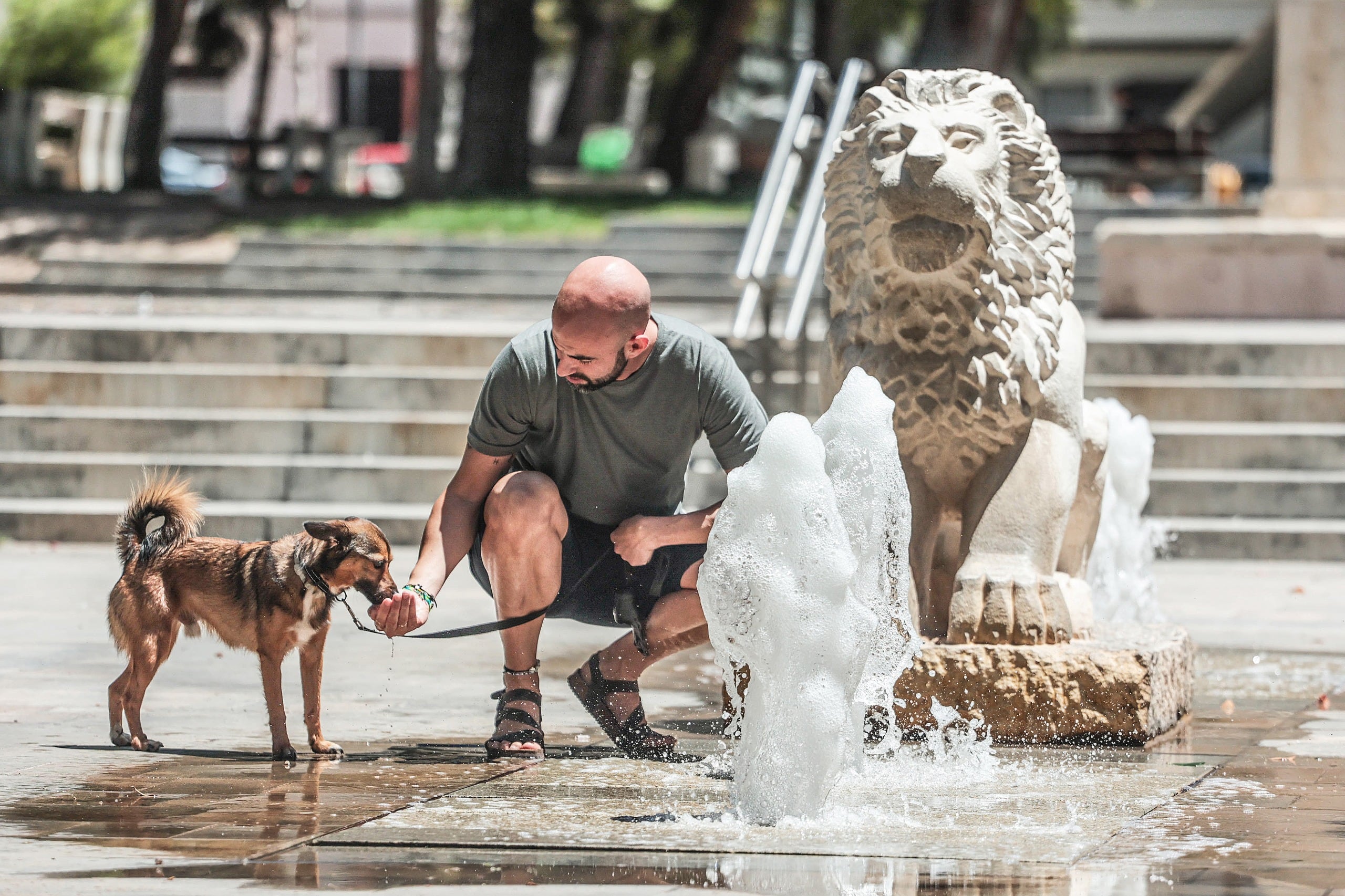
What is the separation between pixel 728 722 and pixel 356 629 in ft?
8.96

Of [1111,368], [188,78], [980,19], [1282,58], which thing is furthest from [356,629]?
[188,78]

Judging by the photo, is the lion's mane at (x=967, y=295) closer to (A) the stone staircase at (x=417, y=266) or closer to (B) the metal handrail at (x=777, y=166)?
(B) the metal handrail at (x=777, y=166)

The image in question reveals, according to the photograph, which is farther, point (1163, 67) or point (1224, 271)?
point (1163, 67)

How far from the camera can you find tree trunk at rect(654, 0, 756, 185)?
82.9ft

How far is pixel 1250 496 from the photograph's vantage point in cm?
1042

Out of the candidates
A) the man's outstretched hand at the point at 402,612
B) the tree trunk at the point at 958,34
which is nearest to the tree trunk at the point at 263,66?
the tree trunk at the point at 958,34

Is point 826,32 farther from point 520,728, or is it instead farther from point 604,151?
point 520,728

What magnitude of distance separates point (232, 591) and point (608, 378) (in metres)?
1.16

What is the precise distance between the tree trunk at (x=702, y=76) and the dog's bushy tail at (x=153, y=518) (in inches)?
815

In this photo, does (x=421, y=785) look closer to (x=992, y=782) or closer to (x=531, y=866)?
(x=531, y=866)

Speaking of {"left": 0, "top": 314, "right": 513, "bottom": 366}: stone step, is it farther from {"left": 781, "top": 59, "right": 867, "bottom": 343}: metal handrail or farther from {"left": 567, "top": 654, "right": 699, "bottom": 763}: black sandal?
{"left": 567, "top": 654, "right": 699, "bottom": 763}: black sandal

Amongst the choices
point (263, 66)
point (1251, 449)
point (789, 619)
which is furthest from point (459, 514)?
point (263, 66)

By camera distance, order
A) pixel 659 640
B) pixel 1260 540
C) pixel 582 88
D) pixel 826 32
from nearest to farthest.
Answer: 1. pixel 659 640
2. pixel 1260 540
3. pixel 826 32
4. pixel 582 88

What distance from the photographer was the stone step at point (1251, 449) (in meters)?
10.7
